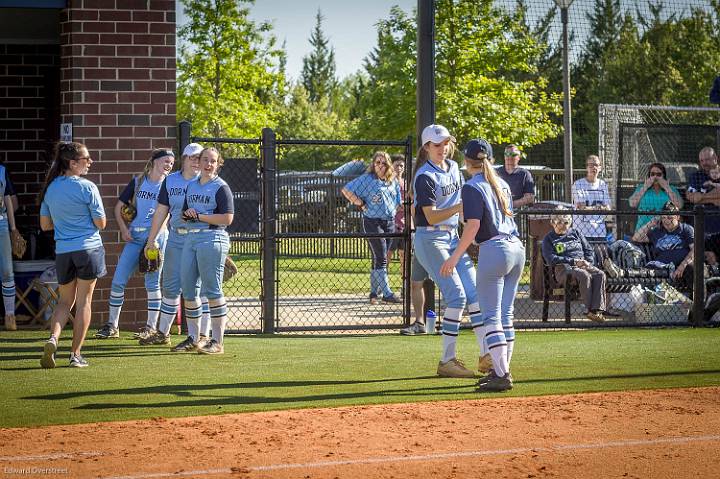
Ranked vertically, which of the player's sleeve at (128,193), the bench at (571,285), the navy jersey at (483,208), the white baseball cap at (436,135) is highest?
the white baseball cap at (436,135)

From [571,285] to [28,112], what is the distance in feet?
25.8

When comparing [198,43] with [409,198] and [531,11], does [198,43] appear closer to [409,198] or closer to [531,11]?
[531,11]

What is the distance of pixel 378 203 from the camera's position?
51.2 feet

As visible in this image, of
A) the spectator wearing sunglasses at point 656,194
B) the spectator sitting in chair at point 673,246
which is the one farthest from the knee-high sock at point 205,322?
the spectator wearing sunglasses at point 656,194

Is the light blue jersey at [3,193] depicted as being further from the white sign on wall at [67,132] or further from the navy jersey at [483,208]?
the navy jersey at [483,208]

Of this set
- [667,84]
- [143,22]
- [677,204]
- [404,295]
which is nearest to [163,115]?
[143,22]

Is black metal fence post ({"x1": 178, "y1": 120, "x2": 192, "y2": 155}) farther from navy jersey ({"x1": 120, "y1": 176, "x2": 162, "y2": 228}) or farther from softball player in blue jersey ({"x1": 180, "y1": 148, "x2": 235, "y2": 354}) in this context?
softball player in blue jersey ({"x1": 180, "y1": 148, "x2": 235, "y2": 354})

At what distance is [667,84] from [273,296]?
1428 inches

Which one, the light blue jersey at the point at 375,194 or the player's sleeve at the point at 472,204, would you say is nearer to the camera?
the player's sleeve at the point at 472,204

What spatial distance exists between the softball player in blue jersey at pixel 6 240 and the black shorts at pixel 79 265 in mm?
3590

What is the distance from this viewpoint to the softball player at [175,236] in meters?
10.6

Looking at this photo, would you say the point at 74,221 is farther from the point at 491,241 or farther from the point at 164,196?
the point at 491,241

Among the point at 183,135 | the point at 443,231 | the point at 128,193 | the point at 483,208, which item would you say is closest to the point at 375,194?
the point at 183,135

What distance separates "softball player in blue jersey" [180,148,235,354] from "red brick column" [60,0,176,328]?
2678 mm
